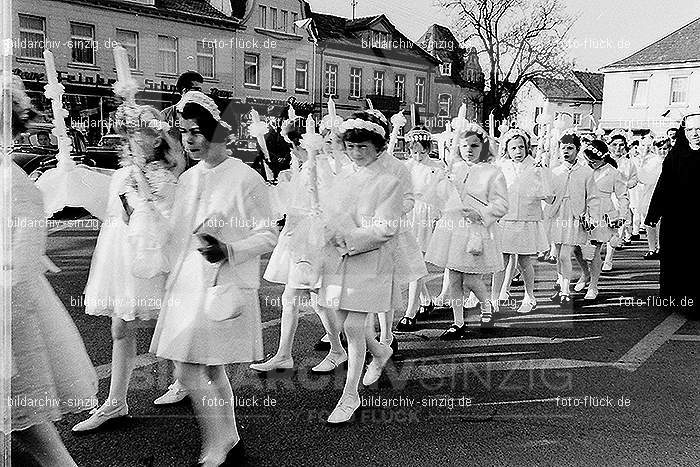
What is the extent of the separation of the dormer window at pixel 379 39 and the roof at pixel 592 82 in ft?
4.78

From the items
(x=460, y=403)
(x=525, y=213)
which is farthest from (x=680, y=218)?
(x=460, y=403)

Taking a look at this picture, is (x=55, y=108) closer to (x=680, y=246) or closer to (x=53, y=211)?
(x=53, y=211)

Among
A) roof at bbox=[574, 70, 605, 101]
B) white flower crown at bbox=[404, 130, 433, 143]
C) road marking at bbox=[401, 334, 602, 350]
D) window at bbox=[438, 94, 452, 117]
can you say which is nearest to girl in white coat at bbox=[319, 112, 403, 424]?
window at bbox=[438, 94, 452, 117]

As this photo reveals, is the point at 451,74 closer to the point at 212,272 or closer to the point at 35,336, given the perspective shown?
the point at 212,272

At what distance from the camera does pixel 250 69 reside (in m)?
3.56

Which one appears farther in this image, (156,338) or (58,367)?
(156,338)

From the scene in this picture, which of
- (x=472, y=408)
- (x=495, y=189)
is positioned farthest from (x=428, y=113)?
(x=472, y=408)

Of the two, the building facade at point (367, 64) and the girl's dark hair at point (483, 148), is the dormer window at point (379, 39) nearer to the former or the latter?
the building facade at point (367, 64)

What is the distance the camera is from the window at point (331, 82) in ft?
12.7

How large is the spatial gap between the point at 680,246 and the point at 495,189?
7.65 feet

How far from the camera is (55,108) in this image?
2.91 meters

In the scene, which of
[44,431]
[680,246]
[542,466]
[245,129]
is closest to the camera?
[44,431]

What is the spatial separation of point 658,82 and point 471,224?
1.68 metres

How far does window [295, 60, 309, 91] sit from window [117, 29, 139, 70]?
2.73 feet
